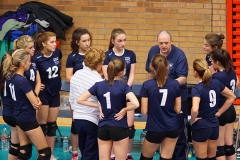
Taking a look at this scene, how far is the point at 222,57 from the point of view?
7.62m

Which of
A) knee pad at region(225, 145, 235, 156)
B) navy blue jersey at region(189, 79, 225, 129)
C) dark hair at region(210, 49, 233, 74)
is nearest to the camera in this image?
navy blue jersey at region(189, 79, 225, 129)

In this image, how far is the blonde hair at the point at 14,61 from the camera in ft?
24.3

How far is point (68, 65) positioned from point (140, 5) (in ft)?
12.0

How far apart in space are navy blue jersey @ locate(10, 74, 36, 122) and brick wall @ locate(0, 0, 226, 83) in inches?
172

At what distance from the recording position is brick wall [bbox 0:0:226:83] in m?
11.7

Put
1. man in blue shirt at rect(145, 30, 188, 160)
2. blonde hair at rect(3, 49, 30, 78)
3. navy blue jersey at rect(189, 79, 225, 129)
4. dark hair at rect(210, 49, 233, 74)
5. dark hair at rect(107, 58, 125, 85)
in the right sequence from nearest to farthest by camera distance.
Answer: dark hair at rect(107, 58, 125, 85)
navy blue jersey at rect(189, 79, 225, 129)
blonde hair at rect(3, 49, 30, 78)
dark hair at rect(210, 49, 233, 74)
man in blue shirt at rect(145, 30, 188, 160)

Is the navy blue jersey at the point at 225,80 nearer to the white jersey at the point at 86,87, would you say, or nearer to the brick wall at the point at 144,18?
the white jersey at the point at 86,87

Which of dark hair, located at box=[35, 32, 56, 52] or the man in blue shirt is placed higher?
dark hair, located at box=[35, 32, 56, 52]

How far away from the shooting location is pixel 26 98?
24.5 feet

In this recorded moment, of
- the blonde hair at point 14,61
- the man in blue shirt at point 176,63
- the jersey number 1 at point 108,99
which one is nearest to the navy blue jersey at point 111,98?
the jersey number 1 at point 108,99

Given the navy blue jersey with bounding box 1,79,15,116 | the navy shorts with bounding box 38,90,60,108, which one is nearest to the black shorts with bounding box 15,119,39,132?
the navy blue jersey with bounding box 1,79,15,116

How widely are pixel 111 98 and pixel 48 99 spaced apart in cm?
168

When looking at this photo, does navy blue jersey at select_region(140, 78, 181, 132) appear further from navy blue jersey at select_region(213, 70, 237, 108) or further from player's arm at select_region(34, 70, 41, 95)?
player's arm at select_region(34, 70, 41, 95)

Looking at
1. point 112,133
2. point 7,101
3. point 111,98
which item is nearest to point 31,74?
point 7,101
